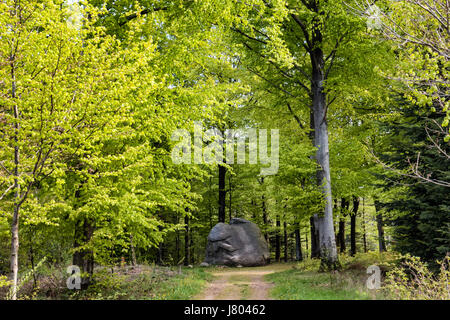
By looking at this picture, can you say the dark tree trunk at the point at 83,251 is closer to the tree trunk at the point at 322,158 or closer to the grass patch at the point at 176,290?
the grass patch at the point at 176,290

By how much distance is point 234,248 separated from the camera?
20.1m

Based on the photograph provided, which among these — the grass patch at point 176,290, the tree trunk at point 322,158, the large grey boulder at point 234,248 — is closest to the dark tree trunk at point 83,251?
the grass patch at point 176,290

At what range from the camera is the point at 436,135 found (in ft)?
28.8

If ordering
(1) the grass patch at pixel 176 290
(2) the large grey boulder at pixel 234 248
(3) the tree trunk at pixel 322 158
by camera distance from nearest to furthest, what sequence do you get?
(1) the grass patch at pixel 176 290 → (3) the tree trunk at pixel 322 158 → (2) the large grey boulder at pixel 234 248

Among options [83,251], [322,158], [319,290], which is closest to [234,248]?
[322,158]

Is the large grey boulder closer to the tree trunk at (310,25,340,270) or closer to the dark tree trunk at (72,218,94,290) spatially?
the tree trunk at (310,25,340,270)

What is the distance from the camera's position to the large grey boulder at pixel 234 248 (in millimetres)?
19875

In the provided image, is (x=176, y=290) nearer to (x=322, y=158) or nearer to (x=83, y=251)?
(x=83, y=251)

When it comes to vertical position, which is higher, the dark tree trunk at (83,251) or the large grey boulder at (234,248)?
the dark tree trunk at (83,251)

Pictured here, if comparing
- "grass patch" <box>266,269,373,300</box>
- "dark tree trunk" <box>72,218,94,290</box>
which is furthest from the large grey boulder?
"dark tree trunk" <box>72,218,94,290</box>

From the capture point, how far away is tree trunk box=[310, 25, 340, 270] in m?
11.4

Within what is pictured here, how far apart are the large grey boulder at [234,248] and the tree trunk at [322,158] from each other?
8.90 m

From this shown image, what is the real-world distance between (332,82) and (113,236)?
9.37 m

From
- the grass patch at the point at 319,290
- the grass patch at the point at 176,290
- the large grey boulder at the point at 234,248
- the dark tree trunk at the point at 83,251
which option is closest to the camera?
the grass patch at the point at 319,290
